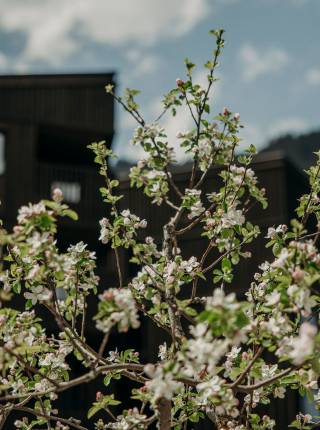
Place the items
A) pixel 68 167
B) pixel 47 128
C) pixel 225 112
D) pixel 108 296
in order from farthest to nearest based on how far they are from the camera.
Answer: pixel 47 128, pixel 68 167, pixel 225 112, pixel 108 296

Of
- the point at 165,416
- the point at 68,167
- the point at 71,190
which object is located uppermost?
the point at 68,167

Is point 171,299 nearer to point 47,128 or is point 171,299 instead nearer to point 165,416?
point 165,416

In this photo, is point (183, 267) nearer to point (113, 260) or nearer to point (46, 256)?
point (46, 256)

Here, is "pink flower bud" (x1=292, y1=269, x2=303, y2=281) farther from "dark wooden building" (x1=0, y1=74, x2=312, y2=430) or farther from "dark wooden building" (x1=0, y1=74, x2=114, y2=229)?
"dark wooden building" (x1=0, y1=74, x2=114, y2=229)

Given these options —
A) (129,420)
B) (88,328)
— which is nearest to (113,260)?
(88,328)

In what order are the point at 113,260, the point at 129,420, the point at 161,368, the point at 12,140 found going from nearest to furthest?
the point at 161,368, the point at 129,420, the point at 12,140, the point at 113,260

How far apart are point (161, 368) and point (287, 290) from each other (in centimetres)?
80

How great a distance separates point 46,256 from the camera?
416cm

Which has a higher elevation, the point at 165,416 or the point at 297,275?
the point at 297,275

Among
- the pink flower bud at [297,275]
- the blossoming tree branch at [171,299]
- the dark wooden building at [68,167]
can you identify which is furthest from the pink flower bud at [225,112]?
the dark wooden building at [68,167]

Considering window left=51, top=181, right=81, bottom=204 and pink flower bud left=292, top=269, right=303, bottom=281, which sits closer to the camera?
pink flower bud left=292, top=269, right=303, bottom=281

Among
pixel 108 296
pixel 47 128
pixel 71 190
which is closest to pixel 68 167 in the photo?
pixel 71 190

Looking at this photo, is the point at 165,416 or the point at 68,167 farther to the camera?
the point at 68,167

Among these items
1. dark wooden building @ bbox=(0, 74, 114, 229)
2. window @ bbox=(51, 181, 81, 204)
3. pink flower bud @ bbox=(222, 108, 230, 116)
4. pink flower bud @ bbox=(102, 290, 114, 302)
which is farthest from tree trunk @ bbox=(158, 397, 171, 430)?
window @ bbox=(51, 181, 81, 204)
